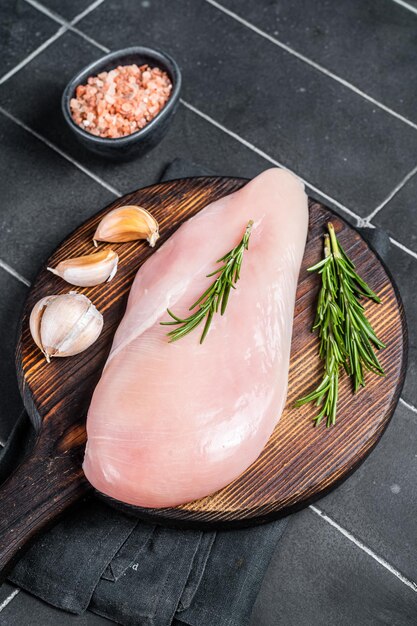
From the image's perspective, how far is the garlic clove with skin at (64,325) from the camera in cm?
136

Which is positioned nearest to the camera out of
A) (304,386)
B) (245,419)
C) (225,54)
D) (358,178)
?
(245,419)

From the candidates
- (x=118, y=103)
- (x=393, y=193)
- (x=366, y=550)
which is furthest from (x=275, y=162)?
(x=366, y=550)

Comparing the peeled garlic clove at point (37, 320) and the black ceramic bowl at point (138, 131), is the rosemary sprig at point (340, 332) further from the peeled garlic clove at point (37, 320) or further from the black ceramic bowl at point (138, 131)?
the black ceramic bowl at point (138, 131)

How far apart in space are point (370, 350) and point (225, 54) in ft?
3.49

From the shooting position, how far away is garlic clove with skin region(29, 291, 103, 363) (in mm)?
1359

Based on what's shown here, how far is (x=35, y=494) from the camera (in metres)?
1.28

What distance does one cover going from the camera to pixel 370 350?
136 cm

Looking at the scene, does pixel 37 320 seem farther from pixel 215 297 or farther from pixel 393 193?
pixel 393 193

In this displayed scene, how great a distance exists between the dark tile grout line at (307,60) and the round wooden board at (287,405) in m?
0.61

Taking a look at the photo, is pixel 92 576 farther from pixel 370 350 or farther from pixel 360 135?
pixel 360 135

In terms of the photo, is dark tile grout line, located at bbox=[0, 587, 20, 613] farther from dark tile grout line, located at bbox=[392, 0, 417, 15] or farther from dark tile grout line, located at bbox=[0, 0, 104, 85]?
dark tile grout line, located at bbox=[392, 0, 417, 15]

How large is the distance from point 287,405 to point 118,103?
2.73 ft

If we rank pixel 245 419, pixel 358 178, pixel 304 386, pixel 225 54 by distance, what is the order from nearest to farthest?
pixel 245 419 → pixel 304 386 → pixel 358 178 → pixel 225 54

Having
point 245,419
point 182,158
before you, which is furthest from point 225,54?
point 245,419
